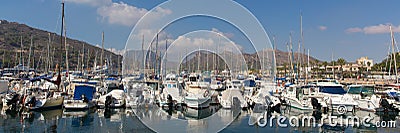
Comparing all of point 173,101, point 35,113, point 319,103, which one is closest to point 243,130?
point 173,101

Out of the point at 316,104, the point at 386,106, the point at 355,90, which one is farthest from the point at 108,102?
the point at 355,90

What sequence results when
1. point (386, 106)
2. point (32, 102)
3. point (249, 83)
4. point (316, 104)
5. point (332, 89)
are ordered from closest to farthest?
point (386, 106), point (32, 102), point (316, 104), point (332, 89), point (249, 83)

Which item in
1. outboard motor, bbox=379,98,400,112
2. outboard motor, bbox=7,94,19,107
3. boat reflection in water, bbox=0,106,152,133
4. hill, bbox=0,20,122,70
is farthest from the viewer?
hill, bbox=0,20,122,70

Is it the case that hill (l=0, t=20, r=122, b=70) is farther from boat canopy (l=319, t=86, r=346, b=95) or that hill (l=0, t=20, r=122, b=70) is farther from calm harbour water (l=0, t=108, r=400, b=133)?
boat canopy (l=319, t=86, r=346, b=95)

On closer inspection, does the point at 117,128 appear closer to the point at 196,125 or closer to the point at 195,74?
the point at 196,125

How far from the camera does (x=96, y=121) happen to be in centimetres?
1855

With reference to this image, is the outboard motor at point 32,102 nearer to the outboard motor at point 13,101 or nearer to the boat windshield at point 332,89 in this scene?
the outboard motor at point 13,101

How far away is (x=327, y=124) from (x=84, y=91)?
17.7 metres

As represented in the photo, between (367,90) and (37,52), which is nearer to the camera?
(367,90)

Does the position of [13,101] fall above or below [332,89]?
below

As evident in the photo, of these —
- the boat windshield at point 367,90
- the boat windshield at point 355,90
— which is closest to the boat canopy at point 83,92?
the boat windshield at point 355,90

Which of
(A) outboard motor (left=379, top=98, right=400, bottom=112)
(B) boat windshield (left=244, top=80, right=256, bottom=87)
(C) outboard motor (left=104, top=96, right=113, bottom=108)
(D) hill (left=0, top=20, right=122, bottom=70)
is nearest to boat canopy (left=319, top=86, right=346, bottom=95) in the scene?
(A) outboard motor (left=379, top=98, right=400, bottom=112)

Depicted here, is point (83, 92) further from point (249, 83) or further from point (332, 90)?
point (332, 90)

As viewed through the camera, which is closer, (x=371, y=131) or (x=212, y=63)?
(x=371, y=131)
